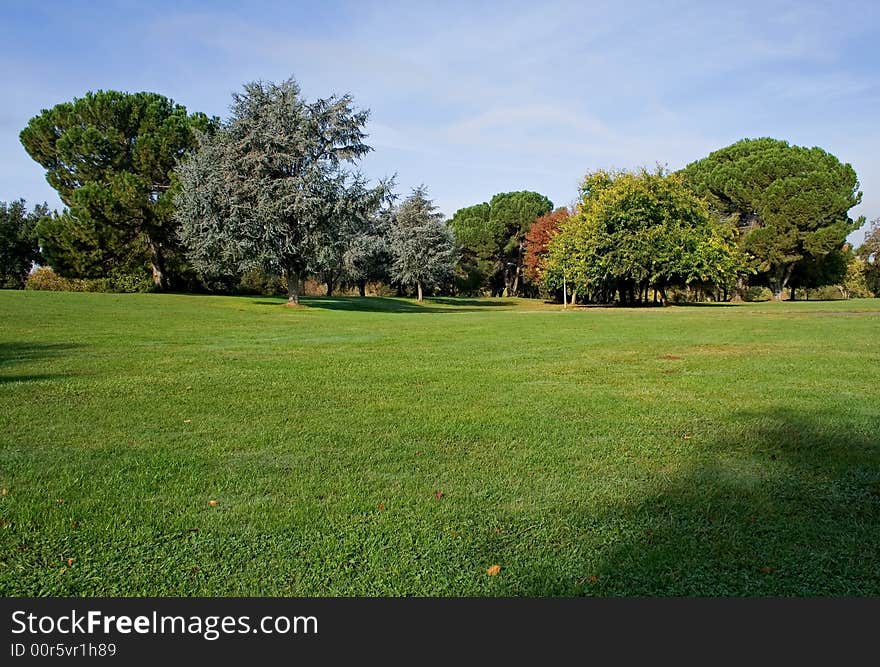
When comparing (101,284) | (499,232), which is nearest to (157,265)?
(101,284)

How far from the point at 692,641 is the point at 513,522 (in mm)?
1284

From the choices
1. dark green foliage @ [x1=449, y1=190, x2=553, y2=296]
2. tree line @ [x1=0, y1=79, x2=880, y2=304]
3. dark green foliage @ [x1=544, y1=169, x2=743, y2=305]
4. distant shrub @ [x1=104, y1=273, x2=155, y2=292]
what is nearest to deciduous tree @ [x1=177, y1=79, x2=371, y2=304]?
tree line @ [x1=0, y1=79, x2=880, y2=304]

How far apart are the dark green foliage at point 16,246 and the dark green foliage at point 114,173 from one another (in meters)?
9.52

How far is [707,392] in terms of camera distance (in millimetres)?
8227

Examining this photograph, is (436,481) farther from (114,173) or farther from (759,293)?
(759,293)

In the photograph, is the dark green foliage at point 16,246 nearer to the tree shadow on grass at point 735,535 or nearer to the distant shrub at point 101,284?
the distant shrub at point 101,284

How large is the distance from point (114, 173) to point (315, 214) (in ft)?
62.1

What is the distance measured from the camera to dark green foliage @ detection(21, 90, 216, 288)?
3966cm

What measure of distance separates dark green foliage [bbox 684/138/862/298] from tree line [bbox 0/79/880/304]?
0.12 meters

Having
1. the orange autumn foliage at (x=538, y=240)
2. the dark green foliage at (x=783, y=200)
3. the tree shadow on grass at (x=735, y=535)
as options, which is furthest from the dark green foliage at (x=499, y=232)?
the tree shadow on grass at (x=735, y=535)

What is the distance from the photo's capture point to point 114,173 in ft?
140

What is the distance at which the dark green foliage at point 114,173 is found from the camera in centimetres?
3966

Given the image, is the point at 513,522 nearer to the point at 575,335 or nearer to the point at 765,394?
the point at 765,394

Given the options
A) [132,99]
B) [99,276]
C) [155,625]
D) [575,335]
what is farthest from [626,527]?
[132,99]
